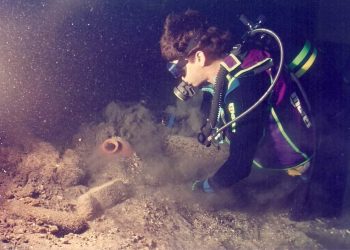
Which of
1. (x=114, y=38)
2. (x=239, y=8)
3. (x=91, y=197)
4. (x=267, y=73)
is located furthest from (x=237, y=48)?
(x=239, y=8)

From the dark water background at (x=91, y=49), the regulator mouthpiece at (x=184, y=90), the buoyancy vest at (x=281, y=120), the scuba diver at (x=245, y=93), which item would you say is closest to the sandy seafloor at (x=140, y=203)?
the scuba diver at (x=245, y=93)

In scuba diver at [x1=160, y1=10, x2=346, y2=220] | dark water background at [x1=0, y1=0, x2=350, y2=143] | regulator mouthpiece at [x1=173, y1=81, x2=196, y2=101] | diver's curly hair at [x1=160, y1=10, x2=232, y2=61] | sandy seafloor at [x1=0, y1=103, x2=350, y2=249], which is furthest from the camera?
dark water background at [x1=0, y1=0, x2=350, y2=143]

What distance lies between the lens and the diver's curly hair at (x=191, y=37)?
9.57ft

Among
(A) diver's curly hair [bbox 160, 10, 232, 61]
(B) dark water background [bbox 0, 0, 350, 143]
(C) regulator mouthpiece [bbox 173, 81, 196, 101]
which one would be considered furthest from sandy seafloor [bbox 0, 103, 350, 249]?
(A) diver's curly hair [bbox 160, 10, 232, 61]

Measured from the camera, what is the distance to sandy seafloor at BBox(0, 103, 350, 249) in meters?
2.74

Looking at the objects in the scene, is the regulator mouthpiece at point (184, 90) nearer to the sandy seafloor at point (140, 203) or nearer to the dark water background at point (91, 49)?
the sandy seafloor at point (140, 203)

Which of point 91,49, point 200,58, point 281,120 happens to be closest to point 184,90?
point 200,58

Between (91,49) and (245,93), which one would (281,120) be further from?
(91,49)

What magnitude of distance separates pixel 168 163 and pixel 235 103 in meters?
2.29

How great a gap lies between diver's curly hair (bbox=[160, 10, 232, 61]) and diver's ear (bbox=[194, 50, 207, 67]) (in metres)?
0.04

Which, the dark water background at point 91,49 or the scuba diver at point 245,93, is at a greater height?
the dark water background at point 91,49

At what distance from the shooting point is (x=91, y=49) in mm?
6379

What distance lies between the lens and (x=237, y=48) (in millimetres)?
2717

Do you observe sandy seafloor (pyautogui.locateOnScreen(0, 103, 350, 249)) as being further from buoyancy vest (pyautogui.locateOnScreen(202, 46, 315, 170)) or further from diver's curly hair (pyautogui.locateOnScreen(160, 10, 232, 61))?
diver's curly hair (pyautogui.locateOnScreen(160, 10, 232, 61))
